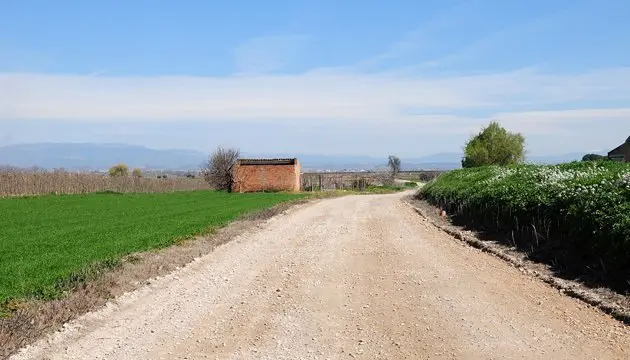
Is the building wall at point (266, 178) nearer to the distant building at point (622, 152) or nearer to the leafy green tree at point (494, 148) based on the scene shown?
the leafy green tree at point (494, 148)

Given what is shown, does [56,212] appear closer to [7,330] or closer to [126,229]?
[126,229]

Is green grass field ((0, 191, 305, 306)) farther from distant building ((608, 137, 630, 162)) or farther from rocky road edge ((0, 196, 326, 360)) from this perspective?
distant building ((608, 137, 630, 162))

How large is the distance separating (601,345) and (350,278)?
16.9ft

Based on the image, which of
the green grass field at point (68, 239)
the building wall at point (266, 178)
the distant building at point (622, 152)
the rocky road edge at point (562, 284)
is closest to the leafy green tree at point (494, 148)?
the distant building at point (622, 152)

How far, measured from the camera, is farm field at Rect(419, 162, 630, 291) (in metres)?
10.1

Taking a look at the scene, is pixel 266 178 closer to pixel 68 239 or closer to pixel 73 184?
pixel 73 184

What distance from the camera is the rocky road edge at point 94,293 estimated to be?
753cm

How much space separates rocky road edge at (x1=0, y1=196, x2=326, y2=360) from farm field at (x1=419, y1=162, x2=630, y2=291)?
7774 mm

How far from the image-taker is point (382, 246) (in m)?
16.0

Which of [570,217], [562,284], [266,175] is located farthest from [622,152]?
[562,284]

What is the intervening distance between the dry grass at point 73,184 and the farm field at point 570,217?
131 ft

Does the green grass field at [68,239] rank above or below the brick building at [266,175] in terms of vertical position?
below

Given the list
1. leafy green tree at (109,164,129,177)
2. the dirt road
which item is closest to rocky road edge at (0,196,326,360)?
the dirt road

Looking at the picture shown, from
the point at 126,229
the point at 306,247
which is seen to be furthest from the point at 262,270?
the point at 126,229
